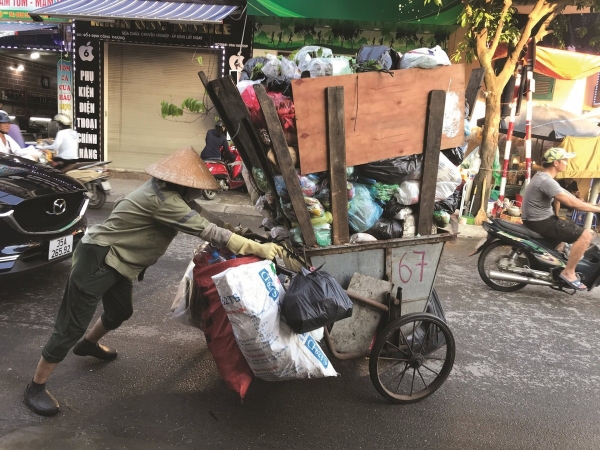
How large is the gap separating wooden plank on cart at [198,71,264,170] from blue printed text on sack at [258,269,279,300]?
73 cm

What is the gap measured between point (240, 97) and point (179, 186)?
61cm

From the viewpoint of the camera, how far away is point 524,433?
2.83 meters

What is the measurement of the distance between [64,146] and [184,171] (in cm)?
588

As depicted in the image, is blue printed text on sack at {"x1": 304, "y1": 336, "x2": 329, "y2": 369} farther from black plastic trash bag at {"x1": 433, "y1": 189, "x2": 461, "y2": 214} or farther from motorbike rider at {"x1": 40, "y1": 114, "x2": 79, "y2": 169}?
motorbike rider at {"x1": 40, "y1": 114, "x2": 79, "y2": 169}

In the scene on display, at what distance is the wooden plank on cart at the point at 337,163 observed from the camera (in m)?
2.58

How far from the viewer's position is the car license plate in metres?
4.12

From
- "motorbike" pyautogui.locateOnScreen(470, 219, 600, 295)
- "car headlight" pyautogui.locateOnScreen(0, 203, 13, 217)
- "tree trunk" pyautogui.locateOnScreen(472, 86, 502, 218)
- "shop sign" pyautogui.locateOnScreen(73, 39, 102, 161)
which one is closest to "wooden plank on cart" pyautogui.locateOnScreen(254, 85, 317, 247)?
"car headlight" pyautogui.locateOnScreen(0, 203, 13, 217)

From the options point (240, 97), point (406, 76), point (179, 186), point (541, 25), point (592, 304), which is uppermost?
point (541, 25)

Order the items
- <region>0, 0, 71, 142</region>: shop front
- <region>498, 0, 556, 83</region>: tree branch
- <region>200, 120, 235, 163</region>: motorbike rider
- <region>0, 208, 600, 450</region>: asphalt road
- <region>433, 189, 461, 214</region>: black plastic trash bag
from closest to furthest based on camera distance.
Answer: <region>0, 208, 600, 450</region>: asphalt road → <region>433, 189, 461, 214</region>: black plastic trash bag → <region>498, 0, 556, 83</region>: tree branch → <region>200, 120, 235, 163</region>: motorbike rider → <region>0, 0, 71, 142</region>: shop front

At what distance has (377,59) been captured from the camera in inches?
108

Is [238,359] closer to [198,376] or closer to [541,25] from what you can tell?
[198,376]

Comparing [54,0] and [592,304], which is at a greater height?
[54,0]

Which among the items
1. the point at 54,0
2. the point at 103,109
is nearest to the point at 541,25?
the point at 103,109

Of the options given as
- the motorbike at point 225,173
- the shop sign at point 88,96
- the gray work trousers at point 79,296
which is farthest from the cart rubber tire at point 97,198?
the gray work trousers at point 79,296
